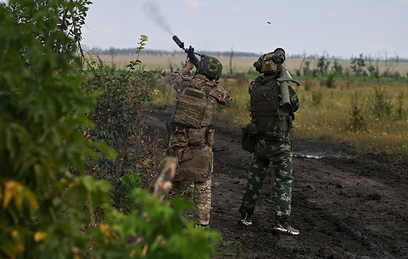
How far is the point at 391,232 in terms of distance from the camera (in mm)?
5398

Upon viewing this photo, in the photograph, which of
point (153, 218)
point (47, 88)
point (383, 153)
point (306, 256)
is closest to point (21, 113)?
point (47, 88)

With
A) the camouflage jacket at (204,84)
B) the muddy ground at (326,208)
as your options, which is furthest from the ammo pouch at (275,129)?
the muddy ground at (326,208)

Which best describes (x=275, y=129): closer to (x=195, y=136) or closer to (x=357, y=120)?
(x=195, y=136)

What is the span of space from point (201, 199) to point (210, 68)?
1.45 m

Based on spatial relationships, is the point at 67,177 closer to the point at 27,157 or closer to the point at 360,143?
the point at 27,157

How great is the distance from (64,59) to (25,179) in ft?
1.57

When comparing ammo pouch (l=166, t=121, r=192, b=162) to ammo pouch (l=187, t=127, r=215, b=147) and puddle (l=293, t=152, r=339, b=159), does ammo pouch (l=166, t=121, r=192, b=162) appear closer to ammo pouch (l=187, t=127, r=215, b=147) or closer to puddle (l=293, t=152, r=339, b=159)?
ammo pouch (l=187, t=127, r=215, b=147)

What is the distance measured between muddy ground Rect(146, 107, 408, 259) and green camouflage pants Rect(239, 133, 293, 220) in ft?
0.96

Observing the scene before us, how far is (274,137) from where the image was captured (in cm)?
534

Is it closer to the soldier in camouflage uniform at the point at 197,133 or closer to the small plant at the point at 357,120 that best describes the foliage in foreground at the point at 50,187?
the soldier in camouflage uniform at the point at 197,133

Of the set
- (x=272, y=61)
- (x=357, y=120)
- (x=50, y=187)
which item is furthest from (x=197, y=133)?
(x=357, y=120)

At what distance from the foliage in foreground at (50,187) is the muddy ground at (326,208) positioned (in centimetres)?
238

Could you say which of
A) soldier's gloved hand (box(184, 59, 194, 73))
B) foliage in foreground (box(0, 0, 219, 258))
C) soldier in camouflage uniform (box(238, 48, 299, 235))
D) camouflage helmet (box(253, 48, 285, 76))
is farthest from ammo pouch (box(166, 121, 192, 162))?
foliage in foreground (box(0, 0, 219, 258))

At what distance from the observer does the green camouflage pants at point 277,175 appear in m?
5.34
